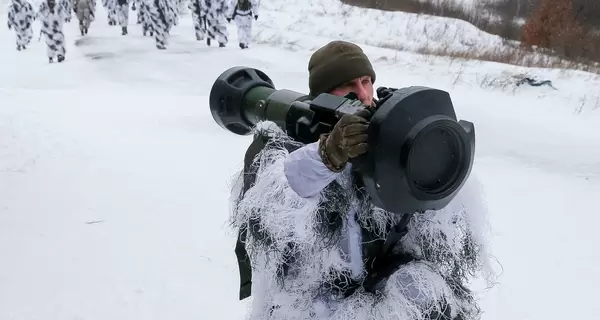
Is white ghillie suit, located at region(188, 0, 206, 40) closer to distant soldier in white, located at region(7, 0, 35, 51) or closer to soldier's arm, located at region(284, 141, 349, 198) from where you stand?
distant soldier in white, located at region(7, 0, 35, 51)

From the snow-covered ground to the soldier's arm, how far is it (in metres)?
2.03

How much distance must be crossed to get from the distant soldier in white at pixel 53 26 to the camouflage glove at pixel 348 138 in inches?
451

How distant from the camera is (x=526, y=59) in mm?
12742

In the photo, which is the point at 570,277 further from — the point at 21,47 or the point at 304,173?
the point at 21,47

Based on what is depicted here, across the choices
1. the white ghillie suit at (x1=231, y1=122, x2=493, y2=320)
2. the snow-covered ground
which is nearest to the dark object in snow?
the snow-covered ground

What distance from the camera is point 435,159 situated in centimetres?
107

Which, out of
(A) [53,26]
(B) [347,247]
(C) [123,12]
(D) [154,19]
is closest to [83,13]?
(C) [123,12]

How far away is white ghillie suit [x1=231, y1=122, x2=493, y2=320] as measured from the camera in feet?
4.07

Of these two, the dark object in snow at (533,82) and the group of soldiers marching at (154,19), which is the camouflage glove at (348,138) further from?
the group of soldiers marching at (154,19)

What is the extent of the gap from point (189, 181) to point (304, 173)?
361 centimetres

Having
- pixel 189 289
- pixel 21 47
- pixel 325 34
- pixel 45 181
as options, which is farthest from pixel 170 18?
pixel 189 289

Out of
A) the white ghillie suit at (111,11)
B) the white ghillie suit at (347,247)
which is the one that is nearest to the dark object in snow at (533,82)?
the white ghillie suit at (347,247)

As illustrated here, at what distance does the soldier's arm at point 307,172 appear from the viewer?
1.11 metres

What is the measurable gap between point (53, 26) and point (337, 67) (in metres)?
11.4
